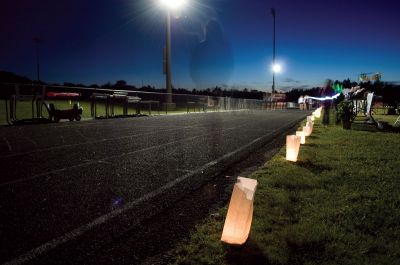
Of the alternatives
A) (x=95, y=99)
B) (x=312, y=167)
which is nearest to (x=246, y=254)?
(x=312, y=167)

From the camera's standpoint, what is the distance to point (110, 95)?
21.3 metres

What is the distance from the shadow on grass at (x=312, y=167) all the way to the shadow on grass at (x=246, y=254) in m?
3.25

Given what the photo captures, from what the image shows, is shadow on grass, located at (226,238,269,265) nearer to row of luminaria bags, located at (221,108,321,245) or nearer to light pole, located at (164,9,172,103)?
row of luminaria bags, located at (221,108,321,245)

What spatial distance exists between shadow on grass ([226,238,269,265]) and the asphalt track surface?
1.13 metres

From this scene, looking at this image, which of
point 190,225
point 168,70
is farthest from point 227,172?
point 168,70

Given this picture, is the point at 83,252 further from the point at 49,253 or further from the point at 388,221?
the point at 388,221

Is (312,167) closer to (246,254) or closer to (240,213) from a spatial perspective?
(240,213)

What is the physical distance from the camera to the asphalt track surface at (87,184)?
3.34 meters

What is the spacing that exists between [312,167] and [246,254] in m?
3.90

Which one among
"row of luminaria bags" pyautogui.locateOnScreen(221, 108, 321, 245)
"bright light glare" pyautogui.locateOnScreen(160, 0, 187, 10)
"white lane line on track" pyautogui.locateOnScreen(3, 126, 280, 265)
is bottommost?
"white lane line on track" pyautogui.locateOnScreen(3, 126, 280, 265)

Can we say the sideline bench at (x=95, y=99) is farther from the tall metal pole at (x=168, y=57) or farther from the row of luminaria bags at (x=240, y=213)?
the row of luminaria bags at (x=240, y=213)

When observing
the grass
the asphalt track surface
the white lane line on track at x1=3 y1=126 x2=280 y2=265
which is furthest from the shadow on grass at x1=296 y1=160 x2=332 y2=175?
the white lane line on track at x1=3 y1=126 x2=280 y2=265

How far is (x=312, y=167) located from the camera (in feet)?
21.2

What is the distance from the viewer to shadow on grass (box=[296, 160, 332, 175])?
20.1 feet
